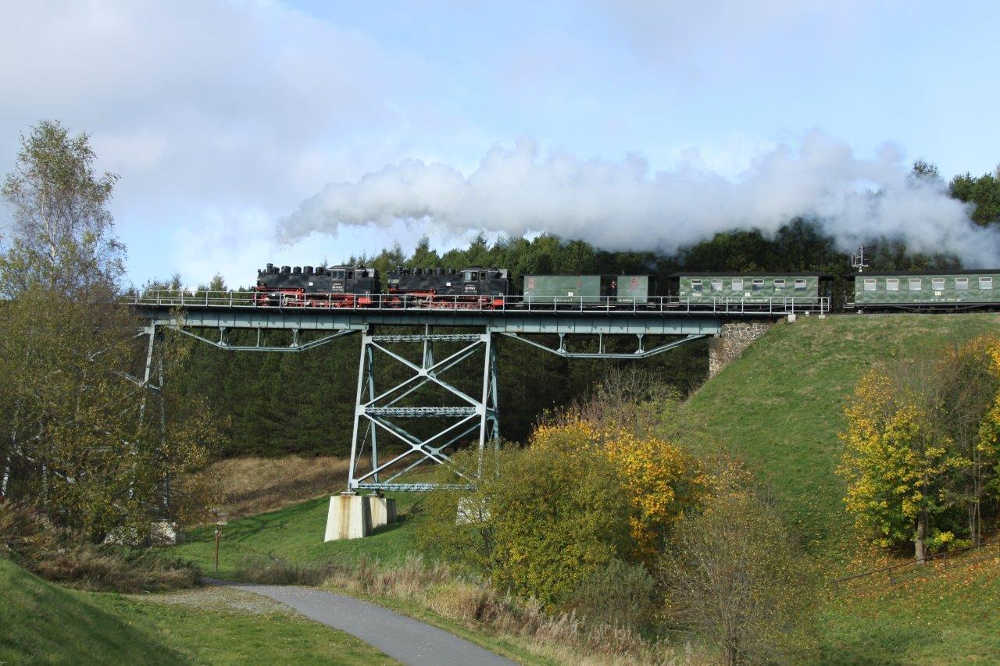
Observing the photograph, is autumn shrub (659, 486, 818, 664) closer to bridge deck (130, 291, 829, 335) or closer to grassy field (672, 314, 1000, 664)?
grassy field (672, 314, 1000, 664)

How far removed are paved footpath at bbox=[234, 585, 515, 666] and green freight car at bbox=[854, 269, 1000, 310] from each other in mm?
42838

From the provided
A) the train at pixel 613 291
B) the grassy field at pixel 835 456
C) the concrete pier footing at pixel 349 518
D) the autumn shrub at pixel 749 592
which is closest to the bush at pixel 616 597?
the autumn shrub at pixel 749 592

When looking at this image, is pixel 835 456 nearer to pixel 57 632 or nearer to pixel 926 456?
pixel 926 456

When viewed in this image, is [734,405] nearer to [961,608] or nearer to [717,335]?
[717,335]

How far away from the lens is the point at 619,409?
52.1m

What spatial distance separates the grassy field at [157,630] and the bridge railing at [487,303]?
105 feet

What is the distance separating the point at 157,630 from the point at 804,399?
37.8 m

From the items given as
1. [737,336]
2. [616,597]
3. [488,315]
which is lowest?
[616,597]

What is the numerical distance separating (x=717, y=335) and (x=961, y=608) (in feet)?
85.4

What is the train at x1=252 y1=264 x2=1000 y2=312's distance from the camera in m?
58.8

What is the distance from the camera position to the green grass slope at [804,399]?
43031 millimetres

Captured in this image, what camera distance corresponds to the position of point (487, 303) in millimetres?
58094

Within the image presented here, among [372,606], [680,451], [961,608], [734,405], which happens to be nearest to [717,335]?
[734,405]

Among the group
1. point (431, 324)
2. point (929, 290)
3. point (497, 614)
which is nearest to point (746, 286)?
point (929, 290)
